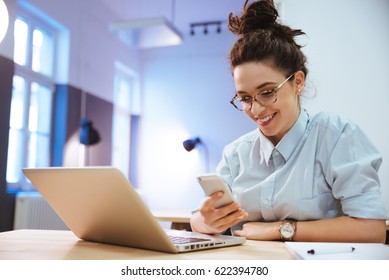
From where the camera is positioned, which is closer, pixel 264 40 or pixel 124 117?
pixel 264 40

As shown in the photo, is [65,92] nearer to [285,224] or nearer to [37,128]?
[37,128]

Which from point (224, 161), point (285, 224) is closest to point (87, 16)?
point (224, 161)

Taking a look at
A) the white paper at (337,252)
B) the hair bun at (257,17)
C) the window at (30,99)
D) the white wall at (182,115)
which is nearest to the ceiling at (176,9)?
the white wall at (182,115)

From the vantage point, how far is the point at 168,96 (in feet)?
19.8

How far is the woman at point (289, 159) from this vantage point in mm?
989

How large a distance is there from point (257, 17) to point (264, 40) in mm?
120

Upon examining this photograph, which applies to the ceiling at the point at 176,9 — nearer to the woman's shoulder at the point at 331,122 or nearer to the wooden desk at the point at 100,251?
the woman's shoulder at the point at 331,122

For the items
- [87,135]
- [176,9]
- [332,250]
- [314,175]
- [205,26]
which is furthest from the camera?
[205,26]

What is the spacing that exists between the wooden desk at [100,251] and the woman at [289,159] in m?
0.18

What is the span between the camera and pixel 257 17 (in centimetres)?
123

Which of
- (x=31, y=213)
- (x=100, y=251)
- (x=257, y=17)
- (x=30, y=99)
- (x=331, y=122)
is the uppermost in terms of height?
(x=30, y=99)

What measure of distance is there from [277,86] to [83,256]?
71cm

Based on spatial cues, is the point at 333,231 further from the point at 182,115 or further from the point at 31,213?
the point at 182,115

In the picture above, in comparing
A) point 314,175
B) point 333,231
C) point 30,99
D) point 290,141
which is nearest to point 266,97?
point 290,141
